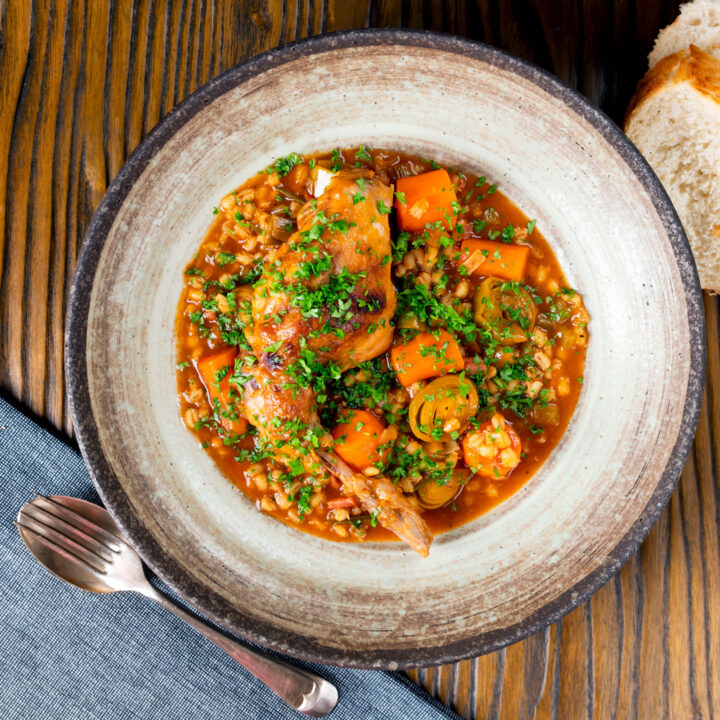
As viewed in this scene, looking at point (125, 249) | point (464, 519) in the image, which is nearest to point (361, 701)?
point (464, 519)

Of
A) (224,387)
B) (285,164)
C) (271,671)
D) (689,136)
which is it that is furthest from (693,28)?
(271,671)

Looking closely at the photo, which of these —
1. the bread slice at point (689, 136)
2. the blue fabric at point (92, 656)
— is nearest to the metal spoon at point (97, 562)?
the blue fabric at point (92, 656)

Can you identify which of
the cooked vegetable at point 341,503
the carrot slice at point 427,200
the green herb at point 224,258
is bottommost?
the cooked vegetable at point 341,503

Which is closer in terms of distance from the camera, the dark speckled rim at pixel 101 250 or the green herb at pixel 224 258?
the dark speckled rim at pixel 101 250

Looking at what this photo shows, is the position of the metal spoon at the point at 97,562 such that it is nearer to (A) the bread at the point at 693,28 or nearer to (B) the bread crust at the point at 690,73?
(B) the bread crust at the point at 690,73

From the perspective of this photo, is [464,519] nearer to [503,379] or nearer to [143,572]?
[503,379]

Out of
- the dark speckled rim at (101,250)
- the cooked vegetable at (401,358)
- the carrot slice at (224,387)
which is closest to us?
the dark speckled rim at (101,250)

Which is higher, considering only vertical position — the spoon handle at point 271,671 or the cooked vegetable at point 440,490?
the cooked vegetable at point 440,490
